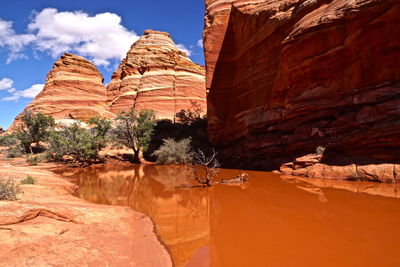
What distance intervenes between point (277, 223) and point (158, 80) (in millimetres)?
34216

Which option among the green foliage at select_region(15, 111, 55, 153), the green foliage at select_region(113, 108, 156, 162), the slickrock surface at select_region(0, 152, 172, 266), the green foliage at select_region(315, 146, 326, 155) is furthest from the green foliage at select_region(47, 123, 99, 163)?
the green foliage at select_region(315, 146, 326, 155)

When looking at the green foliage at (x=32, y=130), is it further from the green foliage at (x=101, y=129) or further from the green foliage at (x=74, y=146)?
the green foliage at (x=101, y=129)

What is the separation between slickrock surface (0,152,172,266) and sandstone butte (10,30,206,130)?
2906 cm

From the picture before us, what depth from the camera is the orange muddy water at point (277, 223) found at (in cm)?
348

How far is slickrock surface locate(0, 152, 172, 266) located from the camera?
116 inches

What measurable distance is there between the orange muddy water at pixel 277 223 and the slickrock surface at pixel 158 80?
26.7m

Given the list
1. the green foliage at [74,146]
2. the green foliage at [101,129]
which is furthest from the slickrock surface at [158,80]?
the green foliage at [74,146]

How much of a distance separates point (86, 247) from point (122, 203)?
3.85 meters

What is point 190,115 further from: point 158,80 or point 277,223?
point 277,223

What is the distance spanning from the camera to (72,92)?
4022 cm

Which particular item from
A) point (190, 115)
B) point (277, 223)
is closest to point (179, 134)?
point (190, 115)

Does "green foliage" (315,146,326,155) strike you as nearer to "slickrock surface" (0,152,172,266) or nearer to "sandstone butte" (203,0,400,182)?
"sandstone butte" (203,0,400,182)

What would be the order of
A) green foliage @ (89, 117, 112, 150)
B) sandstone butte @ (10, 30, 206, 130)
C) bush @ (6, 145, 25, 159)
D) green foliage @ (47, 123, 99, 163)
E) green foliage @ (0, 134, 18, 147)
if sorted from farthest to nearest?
sandstone butte @ (10, 30, 206, 130)
green foliage @ (0, 134, 18, 147)
bush @ (6, 145, 25, 159)
green foliage @ (89, 117, 112, 150)
green foliage @ (47, 123, 99, 163)

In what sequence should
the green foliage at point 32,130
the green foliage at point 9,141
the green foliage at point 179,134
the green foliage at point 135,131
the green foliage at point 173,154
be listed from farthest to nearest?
the green foliage at point 9,141, the green foliage at point 32,130, the green foliage at point 179,134, the green foliage at point 135,131, the green foliage at point 173,154
